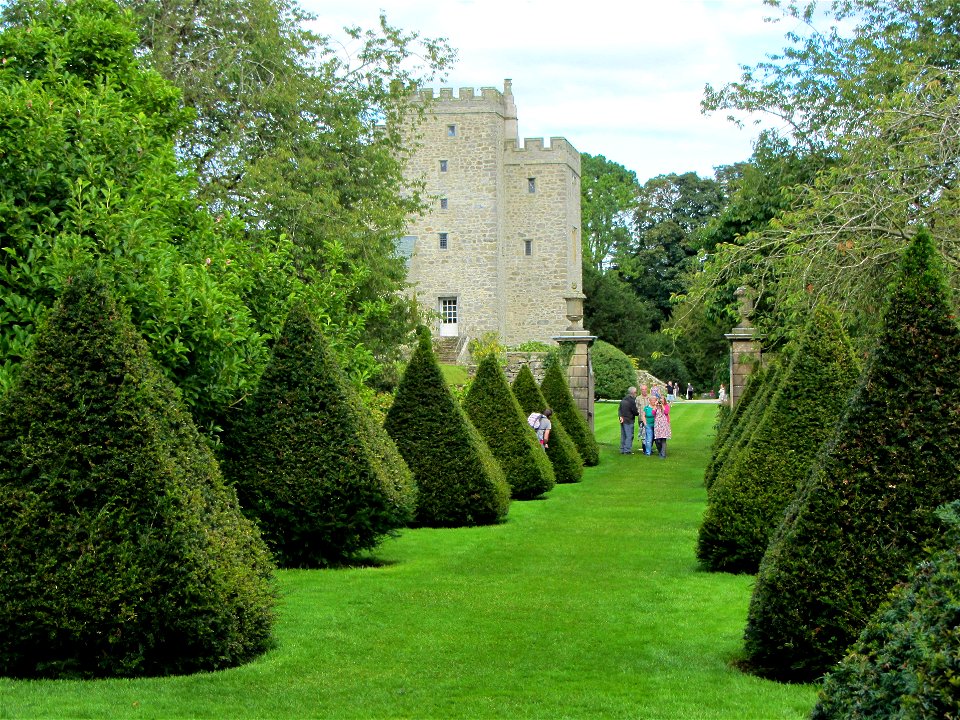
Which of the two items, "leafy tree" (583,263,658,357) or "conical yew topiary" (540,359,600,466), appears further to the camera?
"leafy tree" (583,263,658,357)

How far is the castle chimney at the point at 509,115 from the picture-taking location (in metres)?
58.4

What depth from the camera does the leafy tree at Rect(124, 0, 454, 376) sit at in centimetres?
2348

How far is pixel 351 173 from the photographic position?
87.9 feet

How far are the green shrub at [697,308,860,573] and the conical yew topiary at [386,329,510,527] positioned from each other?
14.1ft

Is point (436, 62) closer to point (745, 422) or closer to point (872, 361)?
point (745, 422)

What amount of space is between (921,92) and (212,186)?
1355 centimetres

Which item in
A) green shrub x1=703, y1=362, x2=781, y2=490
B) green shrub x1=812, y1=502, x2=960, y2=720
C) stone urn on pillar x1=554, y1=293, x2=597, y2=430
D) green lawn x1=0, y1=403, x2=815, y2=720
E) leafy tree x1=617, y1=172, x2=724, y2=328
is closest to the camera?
green shrub x1=812, y1=502, x2=960, y2=720

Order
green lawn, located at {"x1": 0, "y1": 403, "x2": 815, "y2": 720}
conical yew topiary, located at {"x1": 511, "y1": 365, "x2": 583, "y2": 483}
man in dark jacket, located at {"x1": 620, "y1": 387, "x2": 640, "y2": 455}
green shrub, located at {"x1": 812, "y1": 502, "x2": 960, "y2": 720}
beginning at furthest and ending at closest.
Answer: man in dark jacket, located at {"x1": 620, "y1": 387, "x2": 640, "y2": 455}, conical yew topiary, located at {"x1": 511, "y1": 365, "x2": 583, "y2": 483}, green lawn, located at {"x1": 0, "y1": 403, "x2": 815, "y2": 720}, green shrub, located at {"x1": 812, "y1": 502, "x2": 960, "y2": 720}

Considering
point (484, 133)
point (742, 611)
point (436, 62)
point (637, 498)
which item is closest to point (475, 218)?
point (484, 133)

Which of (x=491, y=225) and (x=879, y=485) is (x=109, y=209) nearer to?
(x=879, y=485)

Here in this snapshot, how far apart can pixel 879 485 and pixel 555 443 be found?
15.5 metres

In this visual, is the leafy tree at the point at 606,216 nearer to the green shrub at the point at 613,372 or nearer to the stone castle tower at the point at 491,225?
the stone castle tower at the point at 491,225

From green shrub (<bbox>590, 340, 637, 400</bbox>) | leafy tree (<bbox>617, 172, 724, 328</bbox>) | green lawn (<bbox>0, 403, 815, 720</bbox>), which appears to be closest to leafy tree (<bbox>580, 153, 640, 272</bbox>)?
leafy tree (<bbox>617, 172, 724, 328</bbox>)

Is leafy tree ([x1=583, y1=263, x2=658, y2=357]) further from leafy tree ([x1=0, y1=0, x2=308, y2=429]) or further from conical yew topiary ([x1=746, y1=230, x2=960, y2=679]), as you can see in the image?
conical yew topiary ([x1=746, y1=230, x2=960, y2=679])
